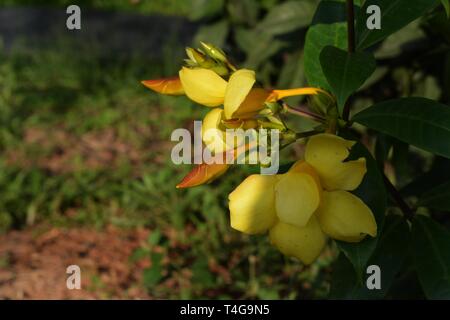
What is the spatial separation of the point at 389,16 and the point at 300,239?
1.43ft

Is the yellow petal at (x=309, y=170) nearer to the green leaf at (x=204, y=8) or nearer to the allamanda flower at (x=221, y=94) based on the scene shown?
the allamanda flower at (x=221, y=94)

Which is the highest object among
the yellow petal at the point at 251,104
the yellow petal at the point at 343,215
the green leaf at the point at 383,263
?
the yellow petal at the point at 251,104

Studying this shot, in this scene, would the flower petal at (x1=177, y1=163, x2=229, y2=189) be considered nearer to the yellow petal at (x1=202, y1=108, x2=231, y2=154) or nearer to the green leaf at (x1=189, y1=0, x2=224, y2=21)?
the yellow petal at (x1=202, y1=108, x2=231, y2=154)

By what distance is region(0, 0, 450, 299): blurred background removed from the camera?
2.29m

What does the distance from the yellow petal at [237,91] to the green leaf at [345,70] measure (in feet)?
0.59

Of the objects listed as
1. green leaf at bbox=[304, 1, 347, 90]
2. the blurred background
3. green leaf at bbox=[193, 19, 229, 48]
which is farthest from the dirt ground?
green leaf at bbox=[304, 1, 347, 90]

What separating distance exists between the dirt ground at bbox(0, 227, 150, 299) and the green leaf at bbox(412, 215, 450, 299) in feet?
3.34

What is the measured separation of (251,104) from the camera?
1071mm

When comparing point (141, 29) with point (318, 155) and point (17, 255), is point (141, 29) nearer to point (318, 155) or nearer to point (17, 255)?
point (17, 255)

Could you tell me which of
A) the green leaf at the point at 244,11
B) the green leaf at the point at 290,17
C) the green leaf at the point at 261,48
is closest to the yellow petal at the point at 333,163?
the green leaf at the point at 290,17

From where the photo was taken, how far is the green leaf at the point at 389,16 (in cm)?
125

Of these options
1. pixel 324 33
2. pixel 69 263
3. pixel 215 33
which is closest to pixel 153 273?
pixel 69 263

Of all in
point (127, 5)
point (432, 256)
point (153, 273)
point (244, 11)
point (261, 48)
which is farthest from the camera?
point (127, 5)

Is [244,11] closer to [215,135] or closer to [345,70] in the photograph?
[345,70]
